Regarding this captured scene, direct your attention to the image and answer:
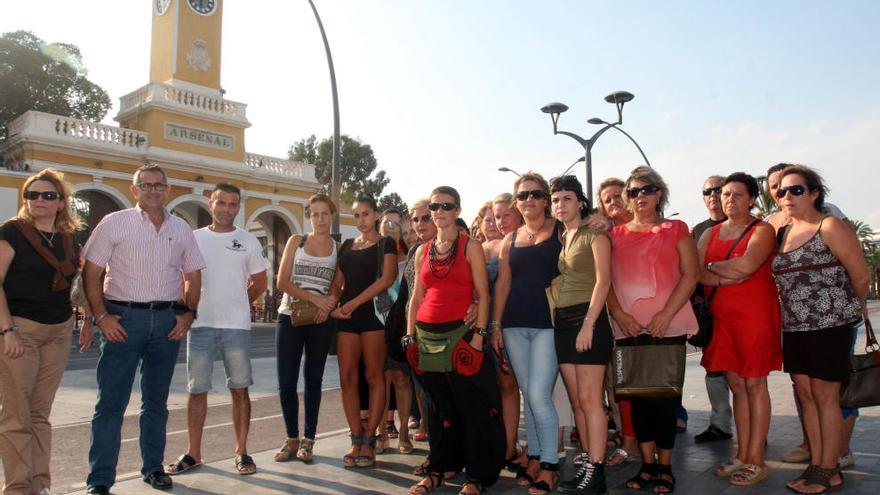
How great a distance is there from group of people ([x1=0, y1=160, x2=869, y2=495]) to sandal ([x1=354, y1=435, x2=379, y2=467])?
0.73 metres

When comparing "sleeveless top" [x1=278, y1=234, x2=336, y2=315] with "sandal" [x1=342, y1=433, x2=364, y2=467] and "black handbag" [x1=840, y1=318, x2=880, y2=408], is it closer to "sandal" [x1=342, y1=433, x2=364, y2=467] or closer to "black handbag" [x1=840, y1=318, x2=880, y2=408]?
"sandal" [x1=342, y1=433, x2=364, y2=467]

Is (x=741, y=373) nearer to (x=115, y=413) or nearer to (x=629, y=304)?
(x=629, y=304)

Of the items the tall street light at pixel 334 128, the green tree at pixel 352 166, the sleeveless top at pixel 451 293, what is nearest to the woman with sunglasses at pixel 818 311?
the sleeveless top at pixel 451 293

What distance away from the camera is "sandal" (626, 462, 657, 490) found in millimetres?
4250

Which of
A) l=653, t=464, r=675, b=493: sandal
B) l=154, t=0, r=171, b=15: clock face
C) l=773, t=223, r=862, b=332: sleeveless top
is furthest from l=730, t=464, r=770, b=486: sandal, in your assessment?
l=154, t=0, r=171, b=15: clock face

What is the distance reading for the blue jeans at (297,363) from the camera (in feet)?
17.4

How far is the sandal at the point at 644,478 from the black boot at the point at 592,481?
26 centimetres

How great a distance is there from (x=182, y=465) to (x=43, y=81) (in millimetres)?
38400

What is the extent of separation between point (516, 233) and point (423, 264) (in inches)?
26.9

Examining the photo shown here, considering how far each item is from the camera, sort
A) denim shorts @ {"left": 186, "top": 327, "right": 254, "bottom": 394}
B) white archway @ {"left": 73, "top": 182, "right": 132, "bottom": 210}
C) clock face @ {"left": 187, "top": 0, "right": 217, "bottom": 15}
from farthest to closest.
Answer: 1. clock face @ {"left": 187, "top": 0, "right": 217, "bottom": 15}
2. white archway @ {"left": 73, "top": 182, "right": 132, "bottom": 210}
3. denim shorts @ {"left": 186, "top": 327, "right": 254, "bottom": 394}

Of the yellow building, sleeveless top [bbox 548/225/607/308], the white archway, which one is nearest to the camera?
sleeveless top [bbox 548/225/607/308]

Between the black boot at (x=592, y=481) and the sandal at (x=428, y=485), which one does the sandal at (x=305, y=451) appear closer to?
the sandal at (x=428, y=485)

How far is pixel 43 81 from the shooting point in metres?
36.1

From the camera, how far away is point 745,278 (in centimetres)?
429
